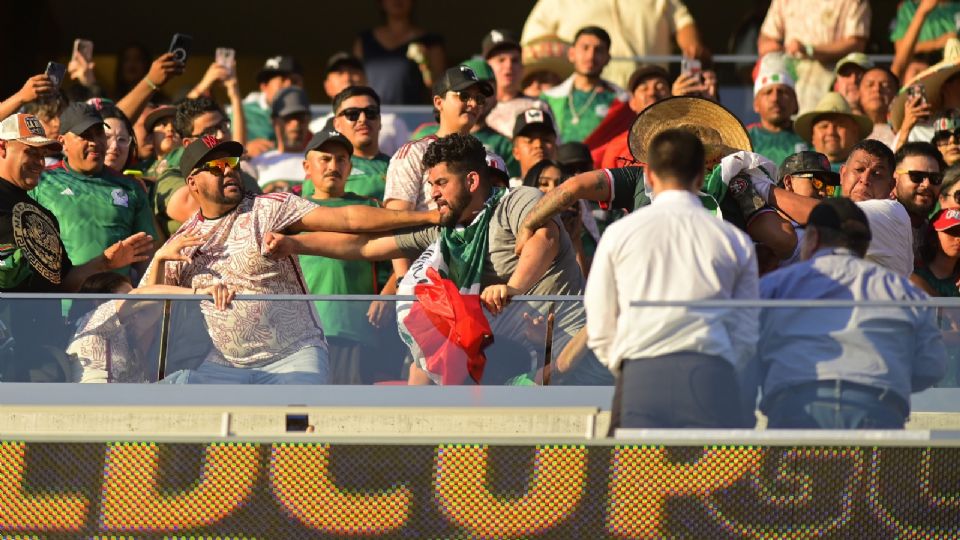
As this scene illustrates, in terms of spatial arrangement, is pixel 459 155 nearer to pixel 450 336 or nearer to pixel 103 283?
pixel 450 336

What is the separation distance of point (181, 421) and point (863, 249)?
256 cm

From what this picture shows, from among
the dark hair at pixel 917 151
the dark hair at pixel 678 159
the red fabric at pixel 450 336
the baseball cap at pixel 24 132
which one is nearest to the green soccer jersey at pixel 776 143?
the dark hair at pixel 917 151

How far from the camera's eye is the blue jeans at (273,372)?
22.2 feet

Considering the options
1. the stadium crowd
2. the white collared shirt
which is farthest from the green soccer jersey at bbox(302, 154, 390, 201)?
the white collared shirt

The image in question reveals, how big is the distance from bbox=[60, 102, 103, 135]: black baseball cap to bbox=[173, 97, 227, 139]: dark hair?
2.70 ft

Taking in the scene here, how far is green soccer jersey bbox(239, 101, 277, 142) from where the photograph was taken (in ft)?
38.6

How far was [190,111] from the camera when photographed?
9.50 metres

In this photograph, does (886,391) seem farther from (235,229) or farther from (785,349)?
(235,229)

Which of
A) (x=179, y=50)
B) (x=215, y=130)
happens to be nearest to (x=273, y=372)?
(x=215, y=130)

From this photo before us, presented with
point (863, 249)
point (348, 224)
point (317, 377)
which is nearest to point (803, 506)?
point (863, 249)

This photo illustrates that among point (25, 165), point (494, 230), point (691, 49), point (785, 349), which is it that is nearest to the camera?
point (785, 349)

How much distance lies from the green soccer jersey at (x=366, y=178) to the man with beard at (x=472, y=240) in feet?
5.56

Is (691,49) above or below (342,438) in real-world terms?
above

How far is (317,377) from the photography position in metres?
6.76
